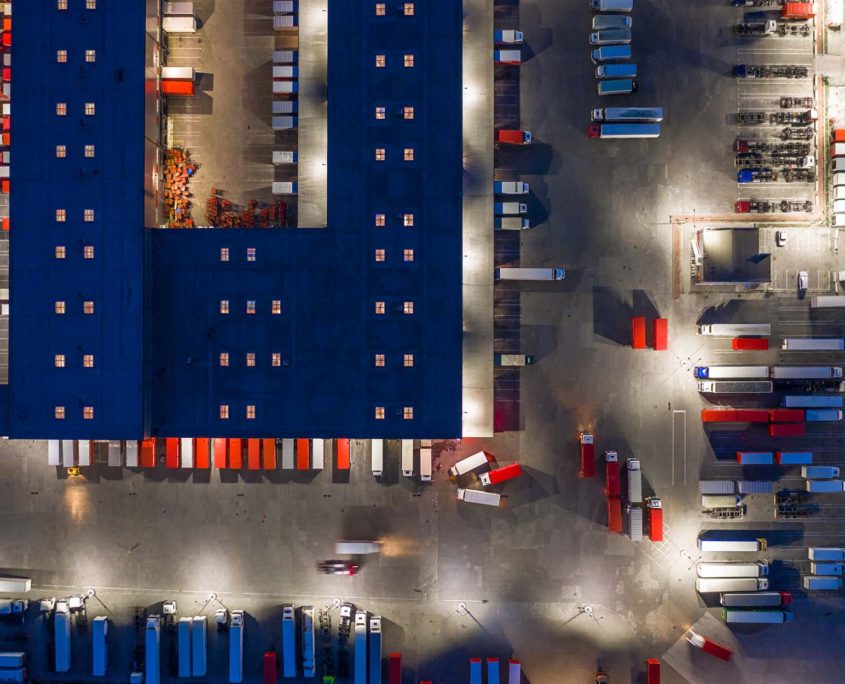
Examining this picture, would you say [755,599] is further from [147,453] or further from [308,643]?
[147,453]

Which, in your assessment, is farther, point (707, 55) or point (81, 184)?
point (707, 55)

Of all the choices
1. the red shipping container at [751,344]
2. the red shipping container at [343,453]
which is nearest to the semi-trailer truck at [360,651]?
the red shipping container at [343,453]

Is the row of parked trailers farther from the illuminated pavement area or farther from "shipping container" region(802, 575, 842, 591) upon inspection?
"shipping container" region(802, 575, 842, 591)

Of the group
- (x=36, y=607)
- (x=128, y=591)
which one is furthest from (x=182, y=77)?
(x=36, y=607)

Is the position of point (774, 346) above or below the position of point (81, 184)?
below

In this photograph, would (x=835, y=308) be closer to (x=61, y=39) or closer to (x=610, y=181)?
(x=610, y=181)

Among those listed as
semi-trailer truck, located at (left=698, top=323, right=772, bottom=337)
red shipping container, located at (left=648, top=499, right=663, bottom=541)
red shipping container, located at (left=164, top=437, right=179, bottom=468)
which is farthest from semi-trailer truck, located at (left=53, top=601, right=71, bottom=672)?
semi-trailer truck, located at (left=698, top=323, right=772, bottom=337)

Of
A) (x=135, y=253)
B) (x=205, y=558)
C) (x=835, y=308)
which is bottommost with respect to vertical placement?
(x=205, y=558)
